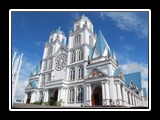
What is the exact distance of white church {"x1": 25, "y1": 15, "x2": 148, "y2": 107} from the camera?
13.2 metres

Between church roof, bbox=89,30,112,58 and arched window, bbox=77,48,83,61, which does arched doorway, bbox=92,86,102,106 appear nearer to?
church roof, bbox=89,30,112,58

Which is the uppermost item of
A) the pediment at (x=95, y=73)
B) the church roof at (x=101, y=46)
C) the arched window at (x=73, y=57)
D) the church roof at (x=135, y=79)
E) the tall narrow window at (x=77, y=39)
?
the tall narrow window at (x=77, y=39)

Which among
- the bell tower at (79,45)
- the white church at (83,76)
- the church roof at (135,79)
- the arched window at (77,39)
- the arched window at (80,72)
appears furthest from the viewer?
the church roof at (135,79)

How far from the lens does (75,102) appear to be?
612 inches

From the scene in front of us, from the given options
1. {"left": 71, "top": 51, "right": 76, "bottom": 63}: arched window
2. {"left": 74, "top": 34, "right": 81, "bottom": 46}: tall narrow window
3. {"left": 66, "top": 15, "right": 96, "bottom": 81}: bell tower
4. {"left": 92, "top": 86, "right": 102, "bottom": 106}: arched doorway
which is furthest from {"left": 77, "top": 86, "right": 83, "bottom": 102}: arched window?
{"left": 74, "top": 34, "right": 81, "bottom": 46}: tall narrow window

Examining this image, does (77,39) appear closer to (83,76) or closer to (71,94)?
(83,76)

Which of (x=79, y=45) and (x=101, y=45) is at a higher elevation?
(x=79, y=45)

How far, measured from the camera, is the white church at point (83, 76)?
1322 centimetres

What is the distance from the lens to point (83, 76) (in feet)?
53.2

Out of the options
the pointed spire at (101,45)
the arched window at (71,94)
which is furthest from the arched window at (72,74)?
the pointed spire at (101,45)

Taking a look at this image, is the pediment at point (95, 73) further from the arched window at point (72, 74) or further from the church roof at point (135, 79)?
the church roof at point (135, 79)

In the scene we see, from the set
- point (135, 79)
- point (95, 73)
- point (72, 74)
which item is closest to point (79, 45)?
point (72, 74)
